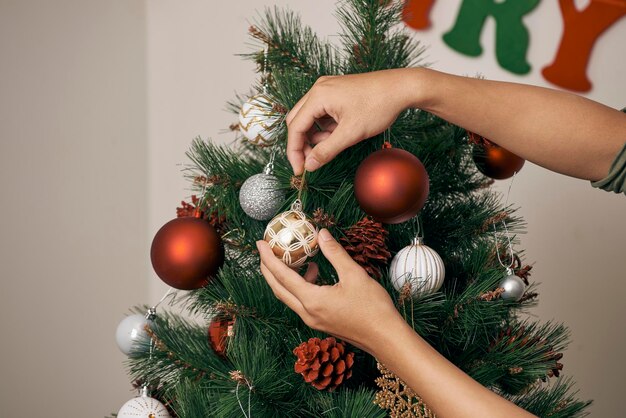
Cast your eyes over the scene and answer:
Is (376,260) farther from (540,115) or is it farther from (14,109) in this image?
(14,109)

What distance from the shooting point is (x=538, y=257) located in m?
1.47

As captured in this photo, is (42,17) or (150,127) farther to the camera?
(150,127)

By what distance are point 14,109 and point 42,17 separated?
0.73 feet

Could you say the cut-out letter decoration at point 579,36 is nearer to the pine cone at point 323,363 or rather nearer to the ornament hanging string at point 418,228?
the ornament hanging string at point 418,228

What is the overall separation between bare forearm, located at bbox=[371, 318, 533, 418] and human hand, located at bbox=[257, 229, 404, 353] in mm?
12

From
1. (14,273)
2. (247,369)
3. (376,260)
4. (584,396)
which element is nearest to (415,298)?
(376,260)

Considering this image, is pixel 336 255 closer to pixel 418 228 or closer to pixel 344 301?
pixel 344 301

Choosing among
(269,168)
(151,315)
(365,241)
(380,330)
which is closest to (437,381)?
(380,330)

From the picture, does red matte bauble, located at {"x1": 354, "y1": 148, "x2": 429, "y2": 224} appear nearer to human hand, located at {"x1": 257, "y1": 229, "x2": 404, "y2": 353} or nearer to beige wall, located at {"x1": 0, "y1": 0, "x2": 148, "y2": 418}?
human hand, located at {"x1": 257, "y1": 229, "x2": 404, "y2": 353}

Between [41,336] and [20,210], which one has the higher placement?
[20,210]

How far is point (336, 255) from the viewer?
1.83 feet

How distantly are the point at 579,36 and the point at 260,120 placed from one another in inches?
39.7

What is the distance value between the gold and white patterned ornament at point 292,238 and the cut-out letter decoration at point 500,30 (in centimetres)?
105

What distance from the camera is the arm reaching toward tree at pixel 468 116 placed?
592 mm
